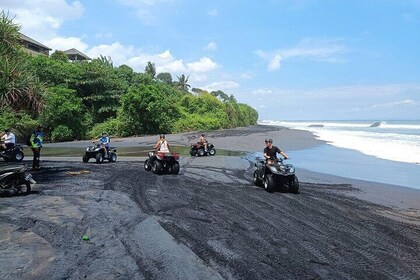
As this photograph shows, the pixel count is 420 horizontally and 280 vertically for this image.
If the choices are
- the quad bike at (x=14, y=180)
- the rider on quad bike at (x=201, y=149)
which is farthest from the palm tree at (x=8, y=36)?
the rider on quad bike at (x=201, y=149)

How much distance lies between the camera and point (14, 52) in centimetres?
1070

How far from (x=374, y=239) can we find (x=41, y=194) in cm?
770

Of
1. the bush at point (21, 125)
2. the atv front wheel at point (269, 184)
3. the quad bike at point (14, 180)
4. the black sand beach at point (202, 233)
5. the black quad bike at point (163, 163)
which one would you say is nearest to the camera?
the black sand beach at point (202, 233)

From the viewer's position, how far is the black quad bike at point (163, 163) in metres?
13.2

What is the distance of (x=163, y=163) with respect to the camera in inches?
528

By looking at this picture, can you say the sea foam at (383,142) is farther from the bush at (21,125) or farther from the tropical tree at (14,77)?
the bush at (21,125)

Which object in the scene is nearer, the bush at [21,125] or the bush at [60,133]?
the bush at [21,125]

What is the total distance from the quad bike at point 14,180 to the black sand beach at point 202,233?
1.34ft

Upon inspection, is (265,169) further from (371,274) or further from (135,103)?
(135,103)

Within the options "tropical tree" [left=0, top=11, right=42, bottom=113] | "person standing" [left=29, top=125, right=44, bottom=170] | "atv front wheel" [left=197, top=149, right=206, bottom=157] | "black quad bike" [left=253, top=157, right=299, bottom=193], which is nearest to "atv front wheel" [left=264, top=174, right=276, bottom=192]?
"black quad bike" [left=253, top=157, right=299, bottom=193]

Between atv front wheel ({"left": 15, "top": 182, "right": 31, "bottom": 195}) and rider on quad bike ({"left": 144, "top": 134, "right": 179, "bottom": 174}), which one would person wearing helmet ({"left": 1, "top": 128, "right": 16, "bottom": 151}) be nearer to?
rider on quad bike ({"left": 144, "top": 134, "right": 179, "bottom": 174})

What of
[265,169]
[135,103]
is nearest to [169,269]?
[265,169]

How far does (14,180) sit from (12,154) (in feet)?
33.9

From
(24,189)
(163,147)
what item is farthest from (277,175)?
(24,189)
